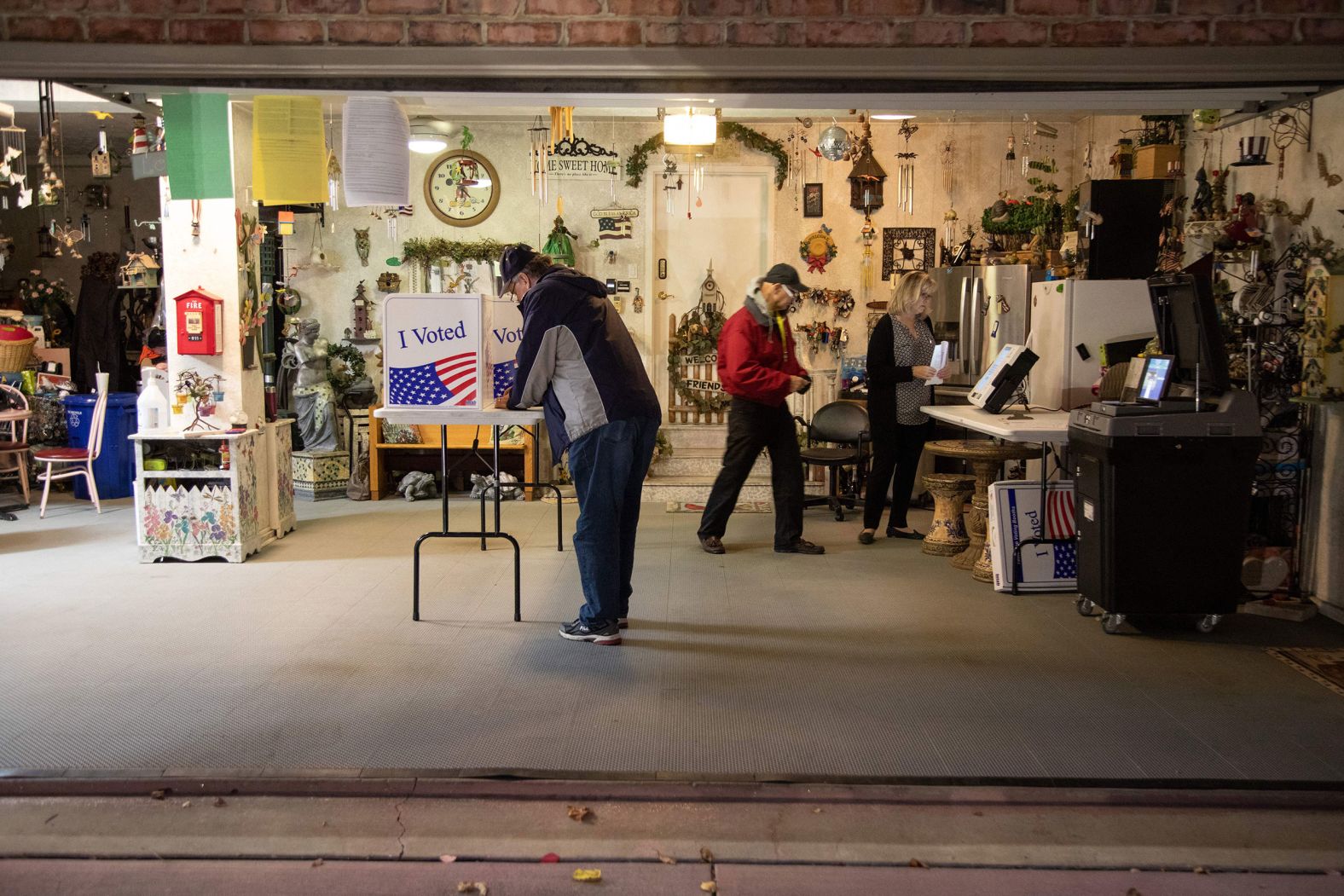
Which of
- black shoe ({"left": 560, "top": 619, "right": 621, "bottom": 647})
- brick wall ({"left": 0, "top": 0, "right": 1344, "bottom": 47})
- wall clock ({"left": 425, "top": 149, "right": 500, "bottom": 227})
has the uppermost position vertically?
wall clock ({"left": 425, "top": 149, "right": 500, "bottom": 227})

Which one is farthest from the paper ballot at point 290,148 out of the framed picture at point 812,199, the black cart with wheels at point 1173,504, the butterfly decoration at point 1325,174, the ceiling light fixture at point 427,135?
the framed picture at point 812,199

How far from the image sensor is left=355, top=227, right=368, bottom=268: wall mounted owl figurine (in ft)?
31.0

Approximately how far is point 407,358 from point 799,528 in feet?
9.12

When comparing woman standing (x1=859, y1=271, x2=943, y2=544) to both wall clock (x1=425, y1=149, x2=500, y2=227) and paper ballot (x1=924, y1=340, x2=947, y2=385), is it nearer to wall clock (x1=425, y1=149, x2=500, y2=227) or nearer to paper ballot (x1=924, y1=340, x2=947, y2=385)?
paper ballot (x1=924, y1=340, x2=947, y2=385)

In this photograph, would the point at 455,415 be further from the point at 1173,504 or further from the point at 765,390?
the point at 1173,504

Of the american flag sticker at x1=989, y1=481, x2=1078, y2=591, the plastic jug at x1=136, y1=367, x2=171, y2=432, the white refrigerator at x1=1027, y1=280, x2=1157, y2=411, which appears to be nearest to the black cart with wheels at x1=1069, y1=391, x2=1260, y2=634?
the american flag sticker at x1=989, y1=481, x2=1078, y2=591

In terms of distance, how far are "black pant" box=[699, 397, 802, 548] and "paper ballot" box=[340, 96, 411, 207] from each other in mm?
2647

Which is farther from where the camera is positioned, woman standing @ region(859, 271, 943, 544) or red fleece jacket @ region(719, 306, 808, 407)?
woman standing @ region(859, 271, 943, 544)

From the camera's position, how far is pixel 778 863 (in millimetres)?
2998

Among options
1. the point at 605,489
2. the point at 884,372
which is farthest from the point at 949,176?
the point at 605,489

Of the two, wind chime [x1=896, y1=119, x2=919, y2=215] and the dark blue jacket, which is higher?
wind chime [x1=896, y1=119, x2=919, y2=215]

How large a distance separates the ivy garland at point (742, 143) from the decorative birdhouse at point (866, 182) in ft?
1.87

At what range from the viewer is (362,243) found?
31.0 ft

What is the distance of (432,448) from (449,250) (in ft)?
5.74
